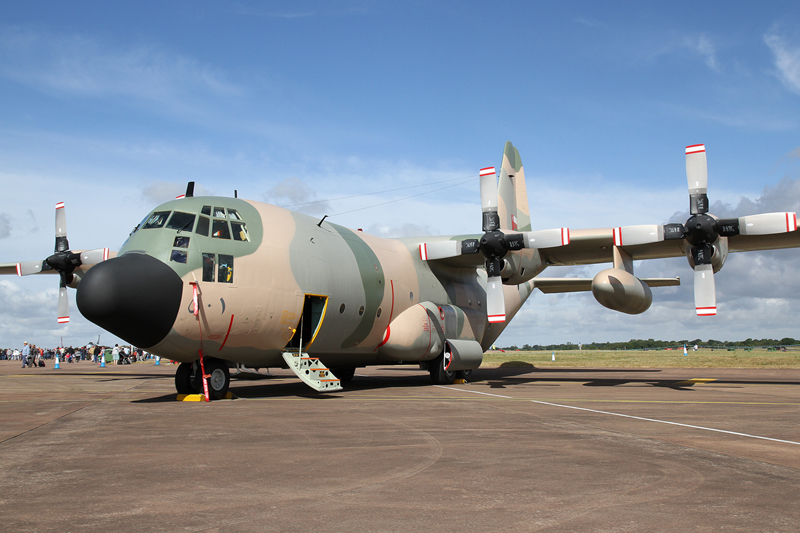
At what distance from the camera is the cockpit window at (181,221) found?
12867 millimetres

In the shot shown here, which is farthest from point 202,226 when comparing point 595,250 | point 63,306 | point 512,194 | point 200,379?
point 595,250

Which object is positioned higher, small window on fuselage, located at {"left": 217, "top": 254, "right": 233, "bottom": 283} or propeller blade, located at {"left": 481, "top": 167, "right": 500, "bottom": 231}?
propeller blade, located at {"left": 481, "top": 167, "right": 500, "bottom": 231}

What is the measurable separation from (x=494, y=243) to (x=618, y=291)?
389cm

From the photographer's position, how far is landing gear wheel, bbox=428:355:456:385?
19859mm

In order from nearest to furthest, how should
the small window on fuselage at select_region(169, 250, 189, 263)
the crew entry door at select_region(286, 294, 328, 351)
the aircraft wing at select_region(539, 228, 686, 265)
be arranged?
the small window on fuselage at select_region(169, 250, 189, 263), the crew entry door at select_region(286, 294, 328, 351), the aircraft wing at select_region(539, 228, 686, 265)

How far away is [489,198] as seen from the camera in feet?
62.1

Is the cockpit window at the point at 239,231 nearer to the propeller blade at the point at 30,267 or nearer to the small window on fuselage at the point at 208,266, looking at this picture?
the small window on fuselage at the point at 208,266

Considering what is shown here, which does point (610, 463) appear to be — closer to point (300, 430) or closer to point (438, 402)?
point (300, 430)

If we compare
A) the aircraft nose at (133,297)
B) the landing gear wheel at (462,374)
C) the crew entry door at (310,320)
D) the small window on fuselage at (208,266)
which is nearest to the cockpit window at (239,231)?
the small window on fuselage at (208,266)

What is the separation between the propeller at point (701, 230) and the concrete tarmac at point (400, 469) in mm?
6010

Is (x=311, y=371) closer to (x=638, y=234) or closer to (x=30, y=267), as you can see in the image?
(x=638, y=234)

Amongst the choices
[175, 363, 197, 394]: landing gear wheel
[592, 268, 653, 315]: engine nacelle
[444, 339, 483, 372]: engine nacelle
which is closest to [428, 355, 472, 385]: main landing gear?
[444, 339, 483, 372]: engine nacelle

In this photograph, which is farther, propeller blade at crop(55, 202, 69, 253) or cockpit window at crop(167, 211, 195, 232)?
propeller blade at crop(55, 202, 69, 253)

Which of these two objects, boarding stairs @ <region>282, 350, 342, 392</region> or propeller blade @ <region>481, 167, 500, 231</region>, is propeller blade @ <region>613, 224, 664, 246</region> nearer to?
propeller blade @ <region>481, 167, 500, 231</region>
